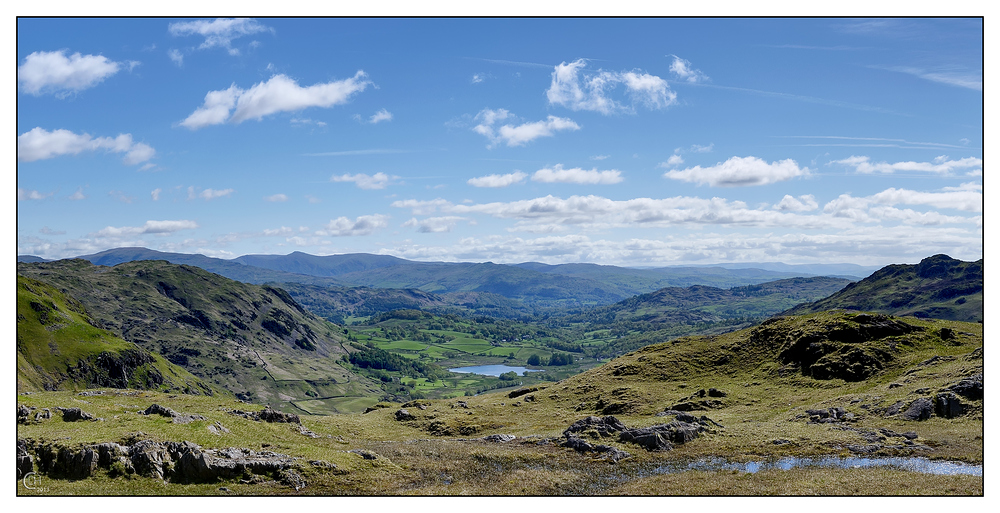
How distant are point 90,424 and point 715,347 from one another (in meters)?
114

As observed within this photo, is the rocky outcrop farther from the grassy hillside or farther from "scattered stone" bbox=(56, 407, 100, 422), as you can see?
"scattered stone" bbox=(56, 407, 100, 422)

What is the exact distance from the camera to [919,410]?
69.4 m

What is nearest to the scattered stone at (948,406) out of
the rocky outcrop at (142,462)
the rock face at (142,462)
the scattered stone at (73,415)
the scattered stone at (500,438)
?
the scattered stone at (500,438)

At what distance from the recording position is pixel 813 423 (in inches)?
2938

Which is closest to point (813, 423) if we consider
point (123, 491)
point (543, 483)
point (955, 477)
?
point (955, 477)

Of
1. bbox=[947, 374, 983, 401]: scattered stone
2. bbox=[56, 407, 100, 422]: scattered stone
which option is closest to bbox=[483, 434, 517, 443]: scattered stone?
bbox=[56, 407, 100, 422]: scattered stone

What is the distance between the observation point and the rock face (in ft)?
160

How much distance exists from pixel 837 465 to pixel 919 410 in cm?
2365

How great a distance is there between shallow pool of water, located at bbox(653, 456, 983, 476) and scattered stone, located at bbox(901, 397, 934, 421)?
1743cm

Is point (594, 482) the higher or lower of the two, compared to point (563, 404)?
higher

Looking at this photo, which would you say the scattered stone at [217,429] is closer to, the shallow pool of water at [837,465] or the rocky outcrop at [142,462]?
the rocky outcrop at [142,462]

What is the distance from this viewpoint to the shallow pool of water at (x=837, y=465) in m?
51.3

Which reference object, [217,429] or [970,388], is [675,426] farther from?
[217,429]

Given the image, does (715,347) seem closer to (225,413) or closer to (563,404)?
(563,404)
